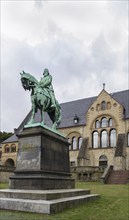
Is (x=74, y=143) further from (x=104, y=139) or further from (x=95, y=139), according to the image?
(x=104, y=139)

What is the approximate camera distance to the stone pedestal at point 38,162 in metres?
14.1

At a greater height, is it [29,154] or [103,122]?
[103,122]

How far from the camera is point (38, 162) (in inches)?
562

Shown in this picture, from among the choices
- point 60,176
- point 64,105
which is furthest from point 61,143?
point 64,105

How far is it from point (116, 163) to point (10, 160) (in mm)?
27503

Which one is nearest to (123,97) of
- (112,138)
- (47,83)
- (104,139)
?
(112,138)

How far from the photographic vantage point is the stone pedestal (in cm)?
1410

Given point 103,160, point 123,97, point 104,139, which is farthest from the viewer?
point 123,97

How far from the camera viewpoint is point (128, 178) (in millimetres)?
35312

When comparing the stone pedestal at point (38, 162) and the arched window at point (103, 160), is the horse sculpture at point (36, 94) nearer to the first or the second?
the stone pedestal at point (38, 162)

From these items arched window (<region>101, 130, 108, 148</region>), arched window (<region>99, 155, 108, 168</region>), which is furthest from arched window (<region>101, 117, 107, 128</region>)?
arched window (<region>99, 155, 108, 168</region>)

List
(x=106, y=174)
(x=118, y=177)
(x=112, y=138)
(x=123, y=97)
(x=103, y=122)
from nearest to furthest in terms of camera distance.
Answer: (x=118, y=177)
(x=106, y=174)
(x=112, y=138)
(x=103, y=122)
(x=123, y=97)

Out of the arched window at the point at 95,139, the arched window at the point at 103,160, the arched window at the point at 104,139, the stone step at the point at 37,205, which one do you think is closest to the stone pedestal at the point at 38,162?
the stone step at the point at 37,205

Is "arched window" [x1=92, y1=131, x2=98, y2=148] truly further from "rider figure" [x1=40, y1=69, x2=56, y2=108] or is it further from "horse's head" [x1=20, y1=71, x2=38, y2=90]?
"horse's head" [x1=20, y1=71, x2=38, y2=90]
